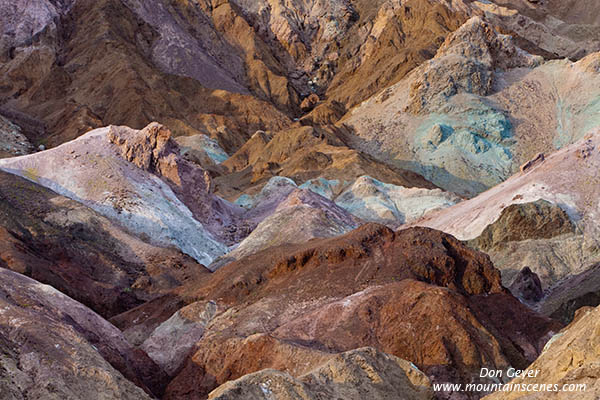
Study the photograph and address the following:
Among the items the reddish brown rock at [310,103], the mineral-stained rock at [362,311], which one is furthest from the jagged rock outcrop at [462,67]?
the mineral-stained rock at [362,311]

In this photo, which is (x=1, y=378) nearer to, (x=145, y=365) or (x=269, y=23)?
(x=145, y=365)

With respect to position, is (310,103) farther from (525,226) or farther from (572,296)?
(572,296)

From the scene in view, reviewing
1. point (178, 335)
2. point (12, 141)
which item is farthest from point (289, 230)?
point (12, 141)

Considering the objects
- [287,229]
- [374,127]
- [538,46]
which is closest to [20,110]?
[374,127]

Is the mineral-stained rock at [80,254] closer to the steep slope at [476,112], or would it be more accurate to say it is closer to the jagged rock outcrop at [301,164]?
the jagged rock outcrop at [301,164]

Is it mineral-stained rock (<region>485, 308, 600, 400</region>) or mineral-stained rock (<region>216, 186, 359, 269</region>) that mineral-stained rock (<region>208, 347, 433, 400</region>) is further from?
mineral-stained rock (<region>216, 186, 359, 269</region>)

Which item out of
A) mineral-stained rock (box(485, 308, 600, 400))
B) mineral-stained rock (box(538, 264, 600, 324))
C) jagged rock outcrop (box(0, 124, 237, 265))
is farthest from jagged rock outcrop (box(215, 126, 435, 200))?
mineral-stained rock (box(485, 308, 600, 400))
